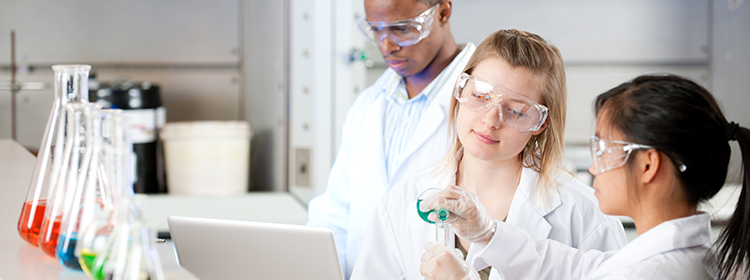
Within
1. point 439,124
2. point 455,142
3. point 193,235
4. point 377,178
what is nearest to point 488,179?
point 455,142

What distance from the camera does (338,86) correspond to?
2.66 metres

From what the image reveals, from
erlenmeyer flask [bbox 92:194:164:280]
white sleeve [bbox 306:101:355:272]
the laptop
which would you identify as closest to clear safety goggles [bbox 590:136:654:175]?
the laptop

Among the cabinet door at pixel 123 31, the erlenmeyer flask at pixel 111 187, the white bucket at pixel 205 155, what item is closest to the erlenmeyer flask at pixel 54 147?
the erlenmeyer flask at pixel 111 187

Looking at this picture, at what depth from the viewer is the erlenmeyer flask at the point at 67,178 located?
787 mm

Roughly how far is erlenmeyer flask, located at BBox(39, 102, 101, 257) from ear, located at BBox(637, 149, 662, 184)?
778 mm

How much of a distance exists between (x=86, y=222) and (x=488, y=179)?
34.5 inches

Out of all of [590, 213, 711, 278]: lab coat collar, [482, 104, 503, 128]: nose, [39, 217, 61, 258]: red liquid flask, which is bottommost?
[590, 213, 711, 278]: lab coat collar

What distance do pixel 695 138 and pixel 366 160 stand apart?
106 cm

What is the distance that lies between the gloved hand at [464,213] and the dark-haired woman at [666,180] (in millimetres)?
82

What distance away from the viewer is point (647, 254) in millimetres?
976

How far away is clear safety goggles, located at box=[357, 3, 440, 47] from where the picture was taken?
1.68m

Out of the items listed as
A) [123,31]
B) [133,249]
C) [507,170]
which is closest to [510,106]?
[507,170]

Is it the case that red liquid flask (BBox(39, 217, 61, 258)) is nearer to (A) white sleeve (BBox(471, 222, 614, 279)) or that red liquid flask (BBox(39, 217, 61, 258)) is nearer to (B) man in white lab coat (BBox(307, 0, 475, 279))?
(A) white sleeve (BBox(471, 222, 614, 279))

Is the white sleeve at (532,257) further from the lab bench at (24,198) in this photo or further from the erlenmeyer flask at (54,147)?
the erlenmeyer flask at (54,147)
